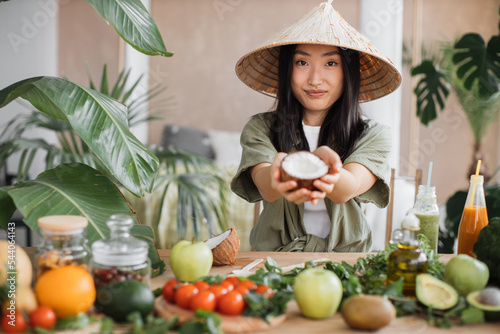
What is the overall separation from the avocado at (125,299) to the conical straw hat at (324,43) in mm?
852

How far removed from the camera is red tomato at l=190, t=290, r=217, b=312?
2.69 feet

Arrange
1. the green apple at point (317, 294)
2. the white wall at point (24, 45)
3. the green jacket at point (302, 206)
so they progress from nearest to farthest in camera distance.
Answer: the green apple at point (317, 294) → the green jacket at point (302, 206) → the white wall at point (24, 45)

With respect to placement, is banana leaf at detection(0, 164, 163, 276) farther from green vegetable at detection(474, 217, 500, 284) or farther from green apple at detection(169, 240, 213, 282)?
green vegetable at detection(474, 217, 500, 284)

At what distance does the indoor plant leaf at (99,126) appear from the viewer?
1.22 meters

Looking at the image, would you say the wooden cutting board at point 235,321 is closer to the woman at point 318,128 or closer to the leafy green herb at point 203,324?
the leafy green herb at point 203,324

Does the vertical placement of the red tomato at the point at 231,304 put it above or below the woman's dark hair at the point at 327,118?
below

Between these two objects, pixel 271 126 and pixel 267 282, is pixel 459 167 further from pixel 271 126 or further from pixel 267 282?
pixel 267 282

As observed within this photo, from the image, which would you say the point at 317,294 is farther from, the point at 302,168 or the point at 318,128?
the point at 318,128

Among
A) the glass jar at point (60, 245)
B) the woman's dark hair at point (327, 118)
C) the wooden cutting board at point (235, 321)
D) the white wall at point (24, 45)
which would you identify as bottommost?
the wooden cutting board at point (235, 321)

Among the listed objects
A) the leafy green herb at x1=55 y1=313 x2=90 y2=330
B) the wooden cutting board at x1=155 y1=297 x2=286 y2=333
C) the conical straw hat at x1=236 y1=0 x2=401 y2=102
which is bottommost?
the wooden cutting board at x1=155 y1=297 x2=286 y2=333

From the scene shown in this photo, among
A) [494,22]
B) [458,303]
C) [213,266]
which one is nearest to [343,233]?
[213,266]

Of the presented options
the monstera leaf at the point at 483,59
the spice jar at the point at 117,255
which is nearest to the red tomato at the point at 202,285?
the spice jar at the point at 117,255

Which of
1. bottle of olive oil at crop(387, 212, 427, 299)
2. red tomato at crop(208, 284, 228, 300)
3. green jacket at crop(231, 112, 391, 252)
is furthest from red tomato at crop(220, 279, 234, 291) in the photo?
green jacket at crop(231, 112, 391, 252)

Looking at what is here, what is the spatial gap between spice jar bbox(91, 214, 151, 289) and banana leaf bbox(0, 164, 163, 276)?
0.73 ft
